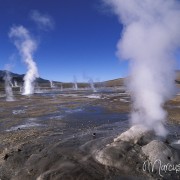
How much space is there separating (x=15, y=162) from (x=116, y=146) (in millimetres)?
5175

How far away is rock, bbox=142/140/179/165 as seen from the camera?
1296cm

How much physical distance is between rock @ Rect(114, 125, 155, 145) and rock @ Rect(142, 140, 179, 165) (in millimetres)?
1036

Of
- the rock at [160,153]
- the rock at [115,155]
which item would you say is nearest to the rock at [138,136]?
the rock at [115,155]

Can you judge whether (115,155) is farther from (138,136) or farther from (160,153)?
(138,136)

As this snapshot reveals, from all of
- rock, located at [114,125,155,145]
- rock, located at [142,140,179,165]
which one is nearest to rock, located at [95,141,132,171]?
rock, located at [114,125,155,145]

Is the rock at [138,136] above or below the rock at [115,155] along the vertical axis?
above

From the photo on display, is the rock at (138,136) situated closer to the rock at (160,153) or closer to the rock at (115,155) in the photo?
the rock at (115,155)

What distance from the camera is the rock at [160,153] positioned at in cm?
1296

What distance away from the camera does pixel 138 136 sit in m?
15.3

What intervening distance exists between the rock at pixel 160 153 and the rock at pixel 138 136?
1036 mm

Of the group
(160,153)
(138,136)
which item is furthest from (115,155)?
(138,136)

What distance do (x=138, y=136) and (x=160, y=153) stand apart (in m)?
2.21

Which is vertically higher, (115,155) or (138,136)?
(138,136)

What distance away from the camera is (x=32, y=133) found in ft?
72.9
